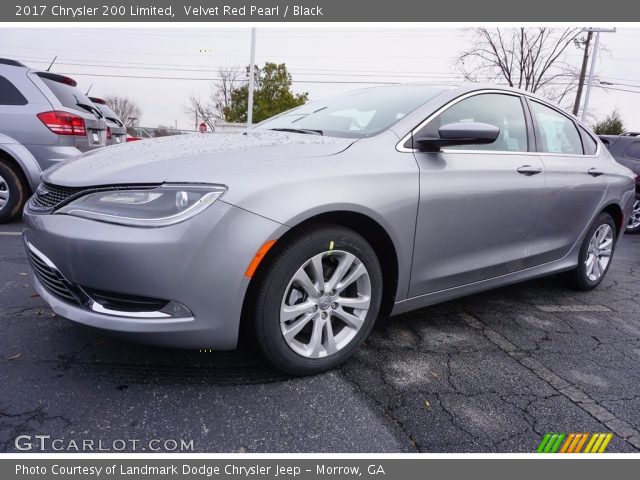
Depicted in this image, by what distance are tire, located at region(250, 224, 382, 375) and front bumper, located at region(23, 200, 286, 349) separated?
0.12 m

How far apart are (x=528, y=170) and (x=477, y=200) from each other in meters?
0.59

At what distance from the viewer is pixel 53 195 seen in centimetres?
199

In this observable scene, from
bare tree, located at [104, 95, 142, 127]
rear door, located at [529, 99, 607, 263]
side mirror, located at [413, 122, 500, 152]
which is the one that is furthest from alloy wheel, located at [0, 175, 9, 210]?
bare tree, located at [104, 95, 142, 127]

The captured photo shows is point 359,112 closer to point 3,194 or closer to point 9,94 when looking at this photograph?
point 9,94

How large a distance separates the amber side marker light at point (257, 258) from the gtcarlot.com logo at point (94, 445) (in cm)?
64

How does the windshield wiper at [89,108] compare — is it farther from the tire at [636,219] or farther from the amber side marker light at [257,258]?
the tire at [636,219]

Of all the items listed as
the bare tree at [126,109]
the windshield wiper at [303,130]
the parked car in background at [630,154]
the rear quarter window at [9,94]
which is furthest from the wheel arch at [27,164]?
the bare tree at [126,109]

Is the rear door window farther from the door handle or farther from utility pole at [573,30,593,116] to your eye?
utility pole at [573,30,593,116]

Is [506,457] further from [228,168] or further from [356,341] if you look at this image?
[228,168]

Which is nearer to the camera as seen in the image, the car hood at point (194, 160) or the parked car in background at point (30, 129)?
the car hood at point (194, 160)

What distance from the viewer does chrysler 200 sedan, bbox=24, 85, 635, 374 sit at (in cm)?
168

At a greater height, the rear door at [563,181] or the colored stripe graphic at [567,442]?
the rear door at [563,181]

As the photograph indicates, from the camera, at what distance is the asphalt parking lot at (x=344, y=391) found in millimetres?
→ 1658

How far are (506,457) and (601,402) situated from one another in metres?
0.71
